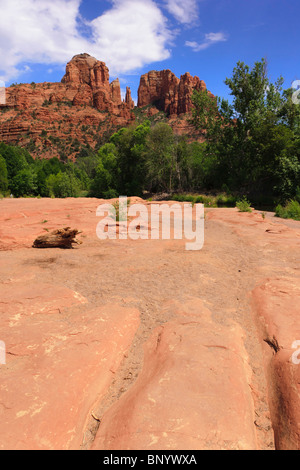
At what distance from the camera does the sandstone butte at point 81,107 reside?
3398 inches

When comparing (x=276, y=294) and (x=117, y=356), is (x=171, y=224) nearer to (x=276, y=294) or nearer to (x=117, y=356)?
(x=276, y=294)

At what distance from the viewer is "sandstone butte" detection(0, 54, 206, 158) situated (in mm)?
86312

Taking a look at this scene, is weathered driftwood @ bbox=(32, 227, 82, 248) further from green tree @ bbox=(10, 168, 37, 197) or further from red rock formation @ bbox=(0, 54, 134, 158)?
red rock formation @ bbox=(0, 54, 134, 158)

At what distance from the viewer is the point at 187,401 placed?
1826 mm

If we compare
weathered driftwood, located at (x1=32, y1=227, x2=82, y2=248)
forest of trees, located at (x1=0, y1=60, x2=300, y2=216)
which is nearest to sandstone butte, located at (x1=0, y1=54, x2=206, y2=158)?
forest of trees, located at (x1=0, y1=60, x2=300, y2=216)

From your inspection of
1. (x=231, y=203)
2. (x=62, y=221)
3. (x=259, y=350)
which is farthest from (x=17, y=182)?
(x=259, y=350)

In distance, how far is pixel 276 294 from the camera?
3623 mm

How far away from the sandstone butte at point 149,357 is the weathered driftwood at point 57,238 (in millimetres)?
1311

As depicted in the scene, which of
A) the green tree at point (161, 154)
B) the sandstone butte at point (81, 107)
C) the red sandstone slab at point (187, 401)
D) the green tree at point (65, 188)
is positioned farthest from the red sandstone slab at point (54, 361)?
the sandstone butte at point (81, 107)

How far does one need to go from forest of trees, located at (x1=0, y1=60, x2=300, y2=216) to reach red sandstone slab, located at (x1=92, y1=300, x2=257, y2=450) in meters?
18.1

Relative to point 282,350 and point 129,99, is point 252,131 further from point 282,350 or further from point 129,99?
point 129,99

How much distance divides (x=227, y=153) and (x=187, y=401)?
2525 centimetres

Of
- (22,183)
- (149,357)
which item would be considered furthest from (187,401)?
(22,183)

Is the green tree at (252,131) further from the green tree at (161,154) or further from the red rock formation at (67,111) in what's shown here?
the red rock formation at (67,111)
